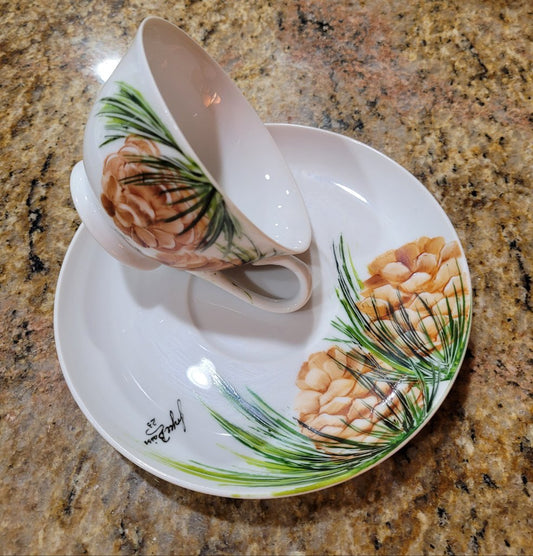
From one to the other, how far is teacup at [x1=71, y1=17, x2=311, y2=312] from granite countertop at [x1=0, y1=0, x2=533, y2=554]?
0.17 m

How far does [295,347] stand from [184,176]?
0.70ft

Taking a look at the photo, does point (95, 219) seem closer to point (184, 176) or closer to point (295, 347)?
point (184, 176)

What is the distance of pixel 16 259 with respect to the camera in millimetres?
671

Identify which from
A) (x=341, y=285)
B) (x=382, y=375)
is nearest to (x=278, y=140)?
(x=341, y=285)

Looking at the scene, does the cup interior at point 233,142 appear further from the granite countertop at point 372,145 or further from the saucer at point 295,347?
the granite countertop at point 372,145

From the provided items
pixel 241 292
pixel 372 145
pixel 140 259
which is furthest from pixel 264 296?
pixel 372 145

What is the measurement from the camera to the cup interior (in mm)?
561

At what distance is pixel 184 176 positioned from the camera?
43 cm

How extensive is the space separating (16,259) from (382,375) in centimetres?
46
